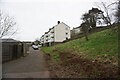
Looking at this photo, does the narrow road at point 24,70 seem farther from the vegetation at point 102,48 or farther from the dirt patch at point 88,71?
the vegetation at point 102,48

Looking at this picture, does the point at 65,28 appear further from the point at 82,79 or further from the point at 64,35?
the point at 82,79

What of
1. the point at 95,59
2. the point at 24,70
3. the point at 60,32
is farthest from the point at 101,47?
the point at 60,32

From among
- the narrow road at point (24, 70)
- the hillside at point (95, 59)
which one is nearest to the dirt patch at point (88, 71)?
the hillside at point (95, 59)

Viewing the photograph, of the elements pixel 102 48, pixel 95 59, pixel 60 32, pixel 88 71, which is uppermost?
pixel 60 32

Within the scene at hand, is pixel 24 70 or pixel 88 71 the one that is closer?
pixel 88 71

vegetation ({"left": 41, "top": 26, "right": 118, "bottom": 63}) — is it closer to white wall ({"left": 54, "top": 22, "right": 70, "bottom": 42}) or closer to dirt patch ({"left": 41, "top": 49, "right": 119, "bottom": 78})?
dirt patch ({"left": 41, "top": 49, "right": 119, "bottom": 78})

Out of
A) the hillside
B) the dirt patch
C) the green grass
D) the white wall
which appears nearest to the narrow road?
the dirt patch

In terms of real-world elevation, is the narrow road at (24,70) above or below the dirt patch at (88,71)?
below

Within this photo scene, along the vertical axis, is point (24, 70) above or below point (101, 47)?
below

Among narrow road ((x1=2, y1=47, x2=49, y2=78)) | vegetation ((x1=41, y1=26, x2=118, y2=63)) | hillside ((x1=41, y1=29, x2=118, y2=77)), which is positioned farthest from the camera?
vegetation ((x1=41, y1=26, x2=118, y2=63))

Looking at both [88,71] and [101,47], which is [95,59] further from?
[101,47]

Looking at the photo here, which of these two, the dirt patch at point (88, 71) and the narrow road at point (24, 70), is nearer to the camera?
the dirt patch at point (88, 71)

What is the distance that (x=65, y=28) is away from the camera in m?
39.6

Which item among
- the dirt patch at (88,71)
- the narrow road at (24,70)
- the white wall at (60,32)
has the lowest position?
the narrow road at (24,70)
